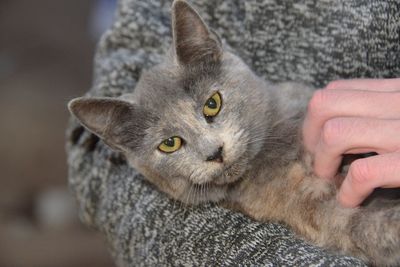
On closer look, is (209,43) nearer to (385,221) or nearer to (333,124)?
(333,124)

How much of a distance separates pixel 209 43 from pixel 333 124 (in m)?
0.37

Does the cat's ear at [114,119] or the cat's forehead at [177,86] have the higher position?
the cat's forehead at [177,86]

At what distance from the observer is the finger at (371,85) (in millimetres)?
996

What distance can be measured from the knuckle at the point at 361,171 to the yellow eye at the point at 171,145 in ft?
1.24

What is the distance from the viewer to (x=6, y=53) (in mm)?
3045

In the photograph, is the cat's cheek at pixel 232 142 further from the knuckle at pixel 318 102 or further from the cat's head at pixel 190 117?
the knuckle at pixel 318 102

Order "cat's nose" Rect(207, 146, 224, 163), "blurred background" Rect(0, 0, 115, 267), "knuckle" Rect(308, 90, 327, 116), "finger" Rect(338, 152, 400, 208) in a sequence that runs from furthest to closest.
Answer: "blurred background" Rect(0, 0, 115, 267)
"cat's nose" Rect(207, 146, 224, 163)
"knuckle" Rect(308, 90, 327, 116)
"finger" Rect(338, 152, 400, 208)

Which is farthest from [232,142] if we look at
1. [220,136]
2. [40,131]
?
[40,131]

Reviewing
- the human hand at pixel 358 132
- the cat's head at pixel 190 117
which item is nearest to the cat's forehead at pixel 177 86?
the cat's head at pixel 190 117

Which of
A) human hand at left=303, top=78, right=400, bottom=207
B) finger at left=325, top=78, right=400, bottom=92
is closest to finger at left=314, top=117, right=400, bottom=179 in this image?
human hand at left=303, top=78, right=400, bottom=207

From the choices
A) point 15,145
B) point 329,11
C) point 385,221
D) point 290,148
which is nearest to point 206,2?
point 329,11

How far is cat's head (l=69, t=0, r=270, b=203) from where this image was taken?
111 cm

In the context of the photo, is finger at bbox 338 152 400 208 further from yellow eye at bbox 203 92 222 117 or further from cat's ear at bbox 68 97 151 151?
cat's ear at bbox 68 97 151 151

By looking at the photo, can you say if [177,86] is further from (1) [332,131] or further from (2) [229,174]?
(1) [332,131]
